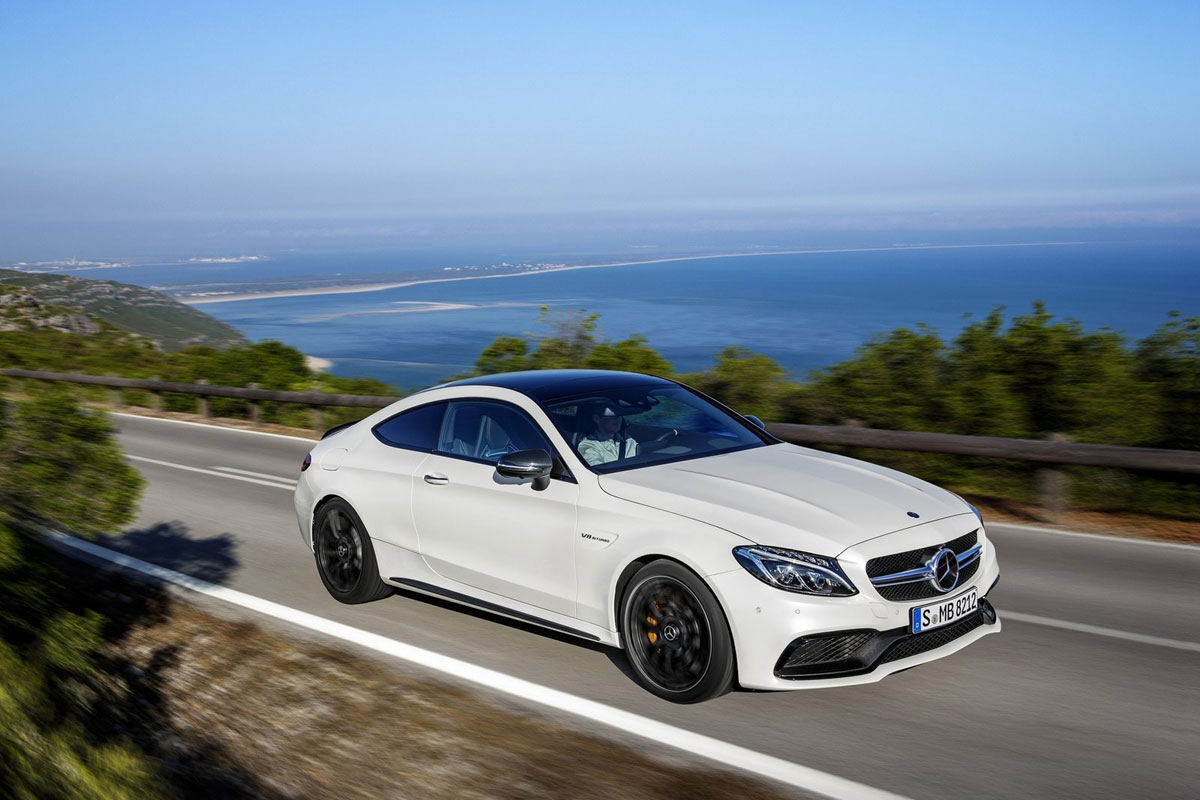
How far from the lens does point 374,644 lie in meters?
6.26

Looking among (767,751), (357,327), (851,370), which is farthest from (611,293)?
(767,751)

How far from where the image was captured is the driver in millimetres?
5918

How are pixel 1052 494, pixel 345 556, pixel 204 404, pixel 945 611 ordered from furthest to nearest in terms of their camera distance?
pixel 204 404
pixel 1052 494
pixel 345 556
pixel 945 611

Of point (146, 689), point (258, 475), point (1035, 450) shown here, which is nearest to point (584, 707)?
point (146, 689)

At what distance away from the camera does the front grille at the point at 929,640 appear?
486 centimetres

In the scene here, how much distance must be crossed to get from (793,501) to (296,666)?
9.20ft

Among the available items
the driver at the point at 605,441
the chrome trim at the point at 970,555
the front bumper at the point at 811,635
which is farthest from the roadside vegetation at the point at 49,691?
the chrome trim at the point at 970,555

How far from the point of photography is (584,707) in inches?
205

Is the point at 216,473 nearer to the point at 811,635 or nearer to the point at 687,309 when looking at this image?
the point at 811,635

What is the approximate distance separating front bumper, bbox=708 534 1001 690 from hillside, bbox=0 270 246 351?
9914 centimetres

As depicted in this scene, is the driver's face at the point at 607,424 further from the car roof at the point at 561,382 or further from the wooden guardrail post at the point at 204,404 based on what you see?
the wooden guardrail post at the point at 204,404

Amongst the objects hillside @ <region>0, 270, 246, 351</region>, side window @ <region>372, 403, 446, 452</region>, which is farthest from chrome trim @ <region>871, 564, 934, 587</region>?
hillside @ <region>0, 270, 246, 351</region>

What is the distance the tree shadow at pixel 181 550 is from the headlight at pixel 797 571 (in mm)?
4578

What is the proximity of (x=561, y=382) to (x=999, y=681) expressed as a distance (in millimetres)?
2967
